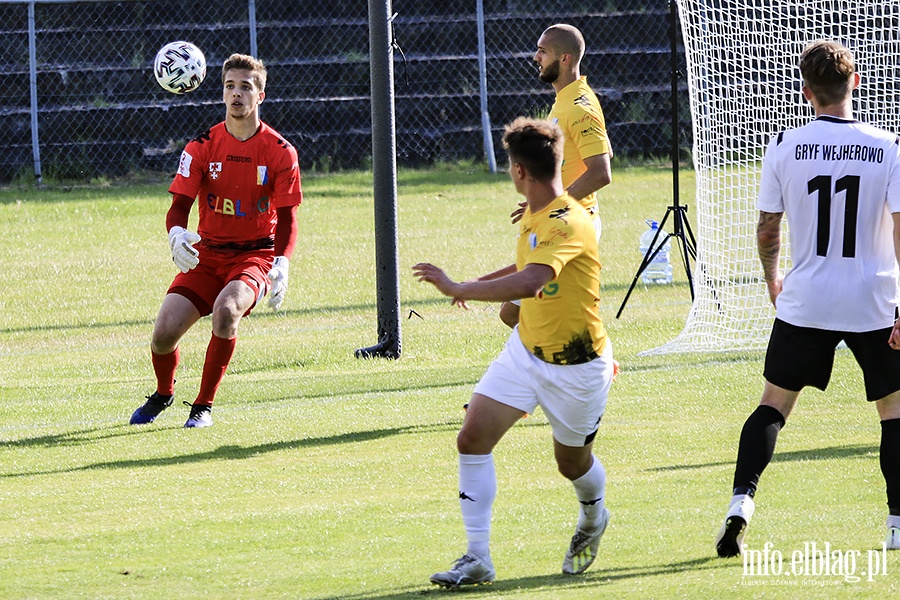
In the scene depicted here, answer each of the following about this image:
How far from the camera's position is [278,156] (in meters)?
8.62

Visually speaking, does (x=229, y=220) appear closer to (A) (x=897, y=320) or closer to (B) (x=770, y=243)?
(B) (x=770, y=243)

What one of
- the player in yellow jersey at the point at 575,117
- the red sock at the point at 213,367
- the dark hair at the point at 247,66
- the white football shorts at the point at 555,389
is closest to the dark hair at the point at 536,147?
the white football shorts at the point at 555,389

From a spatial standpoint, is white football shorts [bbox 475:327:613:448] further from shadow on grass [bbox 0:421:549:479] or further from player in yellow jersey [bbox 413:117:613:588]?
shadow on grass [bbox 0:421:549:479]

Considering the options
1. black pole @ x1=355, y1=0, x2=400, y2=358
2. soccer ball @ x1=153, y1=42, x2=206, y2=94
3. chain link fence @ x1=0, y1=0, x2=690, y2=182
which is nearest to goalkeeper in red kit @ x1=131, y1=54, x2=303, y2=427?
soccer ball @ x1=153, y1=42, x2=206, y2=94

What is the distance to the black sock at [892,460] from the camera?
530 centimetres

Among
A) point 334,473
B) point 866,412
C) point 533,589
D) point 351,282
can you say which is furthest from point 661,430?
point 351,282

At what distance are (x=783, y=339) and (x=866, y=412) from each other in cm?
310

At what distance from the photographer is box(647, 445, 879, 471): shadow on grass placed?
701cm

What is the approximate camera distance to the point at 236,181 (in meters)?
8.59

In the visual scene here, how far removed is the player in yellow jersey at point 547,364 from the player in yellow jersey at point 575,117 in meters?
2.60

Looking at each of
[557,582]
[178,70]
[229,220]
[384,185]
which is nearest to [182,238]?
[229,220]

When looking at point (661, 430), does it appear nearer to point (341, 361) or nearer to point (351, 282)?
point (341, 361)

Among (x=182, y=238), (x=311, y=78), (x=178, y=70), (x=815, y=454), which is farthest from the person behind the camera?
(x=311, y=78)

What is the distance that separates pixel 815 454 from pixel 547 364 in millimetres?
2626
